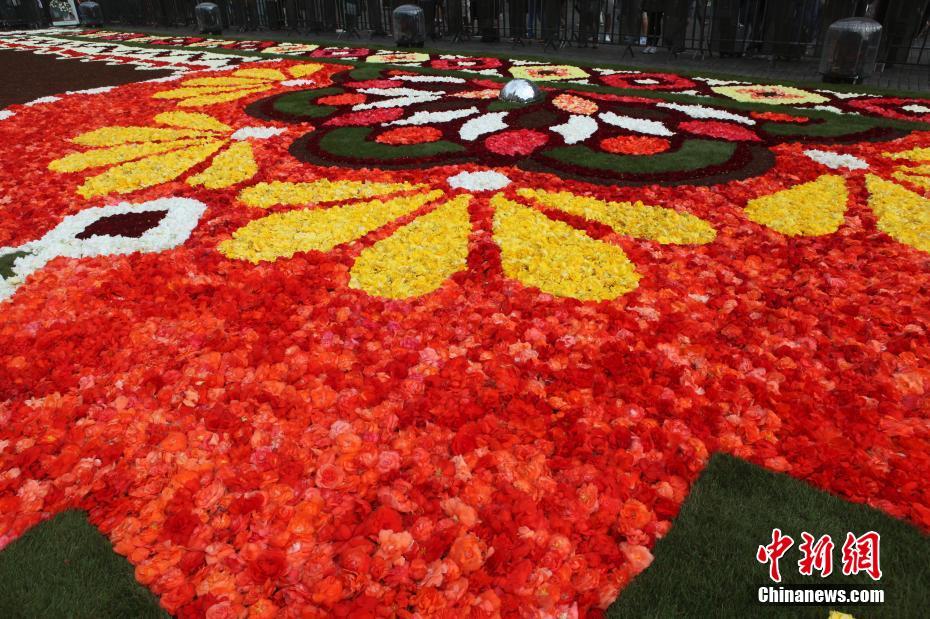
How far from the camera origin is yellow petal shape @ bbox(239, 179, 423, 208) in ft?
17.7

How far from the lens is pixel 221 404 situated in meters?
2.90

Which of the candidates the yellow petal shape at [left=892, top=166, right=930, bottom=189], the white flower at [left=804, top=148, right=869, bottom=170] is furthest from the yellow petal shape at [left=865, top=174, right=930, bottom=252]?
the white flower at [left=804, top=148, right=869, bottom=170]

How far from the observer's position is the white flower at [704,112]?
768 cm

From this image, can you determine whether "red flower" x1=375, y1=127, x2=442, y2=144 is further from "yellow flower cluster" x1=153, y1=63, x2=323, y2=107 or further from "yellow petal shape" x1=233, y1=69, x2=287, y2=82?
"yellow petal shape" x1=233, y1=69, x2=287, y2=82

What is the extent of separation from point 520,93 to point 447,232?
4605mm

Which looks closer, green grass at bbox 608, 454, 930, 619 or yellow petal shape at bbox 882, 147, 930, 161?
green grass at bbox 608, 454, 930, 619

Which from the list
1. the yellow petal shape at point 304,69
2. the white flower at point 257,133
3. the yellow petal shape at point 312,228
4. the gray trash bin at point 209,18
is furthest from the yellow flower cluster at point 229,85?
the gray trash bin at point 209,18

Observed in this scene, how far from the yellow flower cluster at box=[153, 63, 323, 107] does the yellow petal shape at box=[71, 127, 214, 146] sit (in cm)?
163

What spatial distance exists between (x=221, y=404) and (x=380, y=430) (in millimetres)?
888

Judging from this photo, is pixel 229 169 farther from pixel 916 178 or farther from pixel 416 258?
pixel 916 178

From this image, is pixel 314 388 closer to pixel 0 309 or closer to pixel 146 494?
pixel 146 494

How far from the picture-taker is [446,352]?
10.8 ft

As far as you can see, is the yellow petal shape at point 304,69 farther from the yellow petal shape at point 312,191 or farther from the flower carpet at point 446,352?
the yellow petal shape at point 312,191

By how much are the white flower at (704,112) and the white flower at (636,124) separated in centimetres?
86
